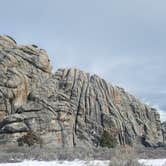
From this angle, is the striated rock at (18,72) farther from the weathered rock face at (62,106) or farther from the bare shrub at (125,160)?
the bare shrub at (125,160)

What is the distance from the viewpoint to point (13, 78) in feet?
231

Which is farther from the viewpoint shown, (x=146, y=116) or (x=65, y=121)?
(x=146, y=116)

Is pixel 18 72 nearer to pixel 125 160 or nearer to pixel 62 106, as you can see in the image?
pixel 62 106

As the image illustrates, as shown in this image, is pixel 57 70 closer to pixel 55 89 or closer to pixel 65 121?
pixel 55 89

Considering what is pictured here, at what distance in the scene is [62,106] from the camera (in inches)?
2702

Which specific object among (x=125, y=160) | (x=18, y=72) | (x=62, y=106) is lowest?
(x=125, y=160)

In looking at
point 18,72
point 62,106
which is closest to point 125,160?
point 62,106

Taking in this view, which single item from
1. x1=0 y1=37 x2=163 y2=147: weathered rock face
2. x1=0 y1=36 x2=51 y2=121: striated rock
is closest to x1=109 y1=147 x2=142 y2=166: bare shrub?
x1=0 y1=37 x2=163 y2=147: weathered rock face

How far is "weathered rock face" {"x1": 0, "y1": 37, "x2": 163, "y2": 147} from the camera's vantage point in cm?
6494

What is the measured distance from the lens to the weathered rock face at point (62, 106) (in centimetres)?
6494

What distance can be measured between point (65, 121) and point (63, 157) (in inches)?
1867

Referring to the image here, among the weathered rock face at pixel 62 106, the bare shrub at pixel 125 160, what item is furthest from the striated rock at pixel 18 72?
the bare shrub at pixel 125 160

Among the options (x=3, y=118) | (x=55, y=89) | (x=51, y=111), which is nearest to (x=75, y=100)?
(x=55, y=89)

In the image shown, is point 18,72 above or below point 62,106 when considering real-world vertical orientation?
above
